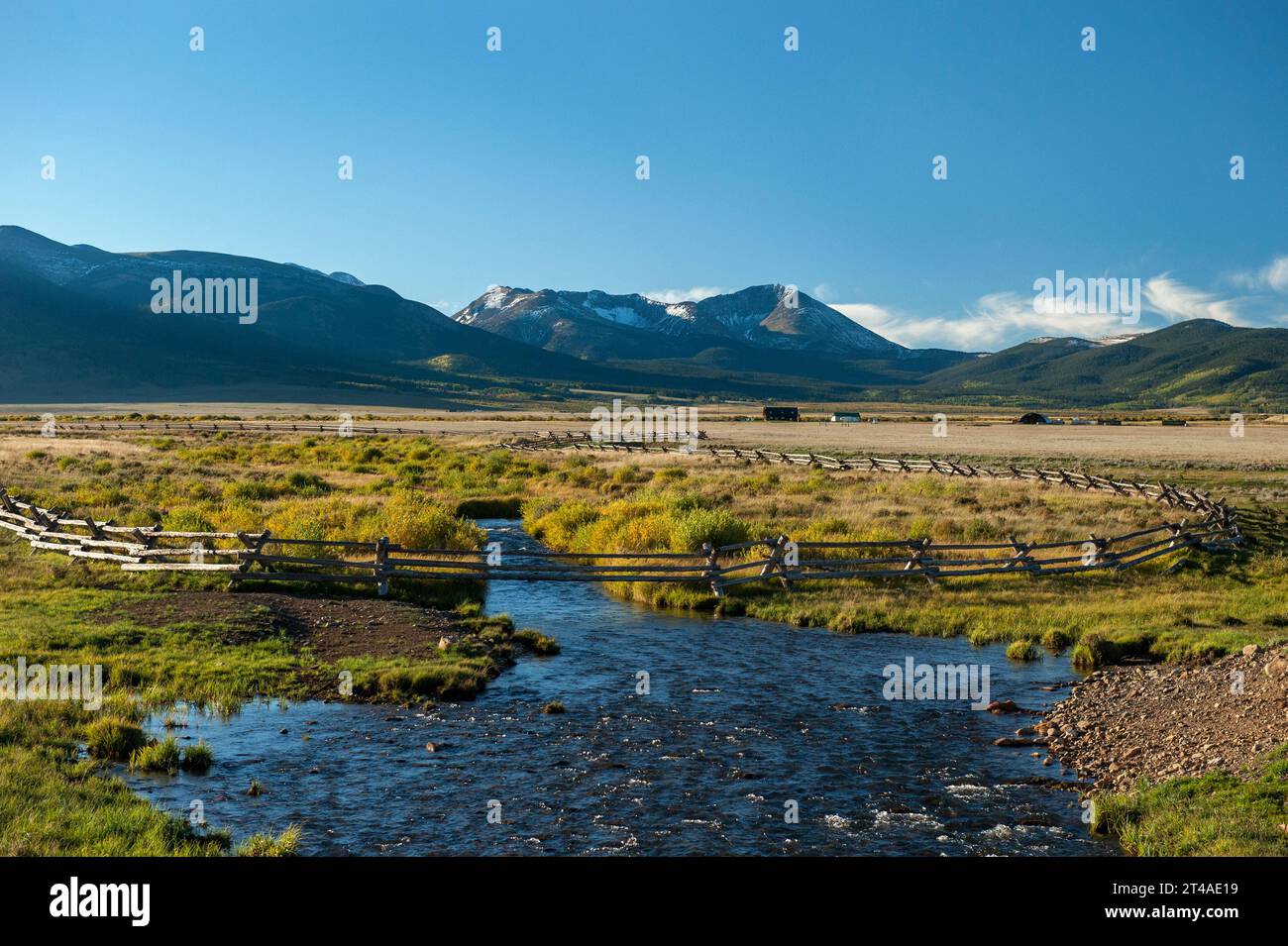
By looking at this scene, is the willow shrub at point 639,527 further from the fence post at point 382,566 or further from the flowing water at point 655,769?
the flowing water at point 655,769

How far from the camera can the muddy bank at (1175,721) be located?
11.4 metres

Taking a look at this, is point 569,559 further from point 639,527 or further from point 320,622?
point 320,622

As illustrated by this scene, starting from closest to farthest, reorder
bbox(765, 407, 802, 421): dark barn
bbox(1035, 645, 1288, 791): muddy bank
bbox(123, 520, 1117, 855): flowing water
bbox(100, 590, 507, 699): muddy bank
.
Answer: bbox(123, 520, 1117, 855): flowing water, bbox(1035, 645, 1288, 791): muddy bank, bbox(100, 590, 507, 699): muddy bank, bbox(765, 407, 802, 421): dark barn

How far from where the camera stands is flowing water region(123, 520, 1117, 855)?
1017 cm

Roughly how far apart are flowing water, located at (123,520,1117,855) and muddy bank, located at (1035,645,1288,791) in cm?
65

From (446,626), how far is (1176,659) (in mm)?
12886

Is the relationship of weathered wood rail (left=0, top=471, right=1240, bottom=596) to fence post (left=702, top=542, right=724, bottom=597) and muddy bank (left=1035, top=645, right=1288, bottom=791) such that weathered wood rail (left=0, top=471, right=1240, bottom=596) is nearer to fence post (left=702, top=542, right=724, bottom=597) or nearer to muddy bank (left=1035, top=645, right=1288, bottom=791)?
fence post (left=702, top=542, right=724, bottom=597)

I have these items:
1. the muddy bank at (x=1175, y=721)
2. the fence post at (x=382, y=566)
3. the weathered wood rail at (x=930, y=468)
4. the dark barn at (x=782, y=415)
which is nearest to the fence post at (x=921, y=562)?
the muddy bank at (x=1175, y=721)

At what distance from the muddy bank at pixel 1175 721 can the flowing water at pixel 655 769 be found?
65 centimetres

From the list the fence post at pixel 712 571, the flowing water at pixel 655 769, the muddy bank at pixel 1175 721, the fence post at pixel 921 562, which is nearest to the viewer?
the flowing water at pixel 655 769

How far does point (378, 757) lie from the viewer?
40.2 ft

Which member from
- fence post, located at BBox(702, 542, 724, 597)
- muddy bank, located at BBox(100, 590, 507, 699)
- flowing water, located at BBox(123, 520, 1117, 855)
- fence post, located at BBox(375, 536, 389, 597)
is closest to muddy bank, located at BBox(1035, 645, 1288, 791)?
flowing water, located at BBox(123, 520, 1117, 855)

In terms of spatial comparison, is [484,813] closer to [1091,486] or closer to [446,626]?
[446,626]

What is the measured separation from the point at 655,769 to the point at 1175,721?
6.76 metres
